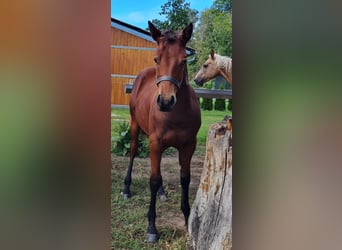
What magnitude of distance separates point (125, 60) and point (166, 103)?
21 cm

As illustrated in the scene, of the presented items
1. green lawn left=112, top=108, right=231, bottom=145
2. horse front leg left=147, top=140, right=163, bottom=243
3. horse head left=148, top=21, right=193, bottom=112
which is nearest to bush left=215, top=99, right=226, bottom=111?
green lawn left=112, top=108, right=231, bottom=145

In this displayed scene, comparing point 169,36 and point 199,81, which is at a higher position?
point 169,36

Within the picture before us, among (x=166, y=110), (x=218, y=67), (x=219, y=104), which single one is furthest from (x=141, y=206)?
(x=218, y=67)

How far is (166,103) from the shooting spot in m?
1.28

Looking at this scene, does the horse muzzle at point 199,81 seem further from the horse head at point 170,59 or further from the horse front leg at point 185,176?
the horse front leg at point 185,176

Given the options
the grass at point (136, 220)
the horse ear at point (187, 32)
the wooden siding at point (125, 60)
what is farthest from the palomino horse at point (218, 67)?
the grass at point (136, 220)

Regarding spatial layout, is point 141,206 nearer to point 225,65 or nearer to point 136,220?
point 136,220

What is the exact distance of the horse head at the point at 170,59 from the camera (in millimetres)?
1269

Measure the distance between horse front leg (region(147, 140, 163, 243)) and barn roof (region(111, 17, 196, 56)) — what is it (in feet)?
1.19

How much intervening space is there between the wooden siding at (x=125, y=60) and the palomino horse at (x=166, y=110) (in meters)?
0.03

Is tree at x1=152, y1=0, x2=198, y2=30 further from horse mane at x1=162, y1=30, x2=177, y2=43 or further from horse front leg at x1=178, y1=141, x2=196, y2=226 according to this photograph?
horse front leg at x1=178, y1=141, x2=196, y2=226

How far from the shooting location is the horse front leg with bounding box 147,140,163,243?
126cm
